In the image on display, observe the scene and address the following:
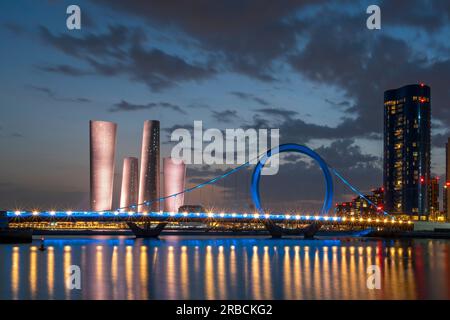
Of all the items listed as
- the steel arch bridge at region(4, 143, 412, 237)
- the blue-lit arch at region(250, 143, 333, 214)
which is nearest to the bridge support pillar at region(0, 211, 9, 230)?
the steel arch bridge at region(4, 143, 412, 237)

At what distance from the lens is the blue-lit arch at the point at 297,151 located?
122 metres

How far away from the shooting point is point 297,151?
406 ft

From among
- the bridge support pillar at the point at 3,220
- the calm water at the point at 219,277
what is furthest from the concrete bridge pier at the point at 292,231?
the calm water at the point at 219,277

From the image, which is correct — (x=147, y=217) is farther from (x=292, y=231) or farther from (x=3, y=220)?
(x=292, y=231)

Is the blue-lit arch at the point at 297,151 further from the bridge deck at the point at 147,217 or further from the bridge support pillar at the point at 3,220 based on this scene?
the bridge support pillar at the point at 3,220

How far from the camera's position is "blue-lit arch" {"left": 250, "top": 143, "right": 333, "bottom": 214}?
12169 cm

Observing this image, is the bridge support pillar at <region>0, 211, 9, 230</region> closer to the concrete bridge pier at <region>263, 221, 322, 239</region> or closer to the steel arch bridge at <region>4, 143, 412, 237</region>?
the steel arch bridge at <region>4, 143, 412, 237</region>

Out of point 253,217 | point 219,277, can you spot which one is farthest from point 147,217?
point 219,277
